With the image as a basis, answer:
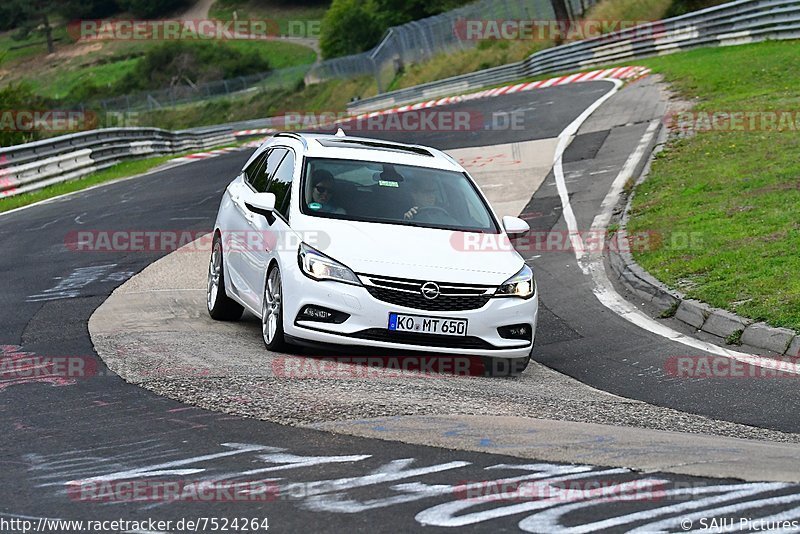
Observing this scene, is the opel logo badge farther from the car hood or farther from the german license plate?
the german license plate

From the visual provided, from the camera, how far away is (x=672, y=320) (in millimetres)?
11828

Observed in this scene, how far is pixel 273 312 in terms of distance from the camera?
9633 millimetres

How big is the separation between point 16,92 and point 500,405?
31.6 meters

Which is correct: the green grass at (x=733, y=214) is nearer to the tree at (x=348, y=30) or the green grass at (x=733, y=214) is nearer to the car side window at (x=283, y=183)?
the car side window at (x=283, y=183)

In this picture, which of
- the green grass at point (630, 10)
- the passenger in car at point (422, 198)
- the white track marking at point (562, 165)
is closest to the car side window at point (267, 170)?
the passenger in car at point (422, 198)

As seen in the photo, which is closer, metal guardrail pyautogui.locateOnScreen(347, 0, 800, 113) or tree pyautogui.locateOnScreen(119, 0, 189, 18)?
metal guardrail pyautogui.locateOnScreen(347, 0, 800, 113)

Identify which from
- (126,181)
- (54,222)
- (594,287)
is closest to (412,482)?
(594,287)

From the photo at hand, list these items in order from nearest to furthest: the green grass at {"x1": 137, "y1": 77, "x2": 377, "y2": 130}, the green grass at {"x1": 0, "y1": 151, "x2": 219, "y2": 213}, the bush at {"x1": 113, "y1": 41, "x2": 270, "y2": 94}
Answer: the green grass at {"x1": 0, "y1": 151, "x2": 219, "y2": 213} → the green grass at {"x1": 137, "y1": 77, "x2": 377, "y2": 130} → the bush at {"x1": 113, "y1": 41, "x2": 270, "y2": 94}

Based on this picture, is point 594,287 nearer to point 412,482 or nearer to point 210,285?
point 210,285

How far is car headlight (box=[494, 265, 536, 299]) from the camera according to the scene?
9.53 meters

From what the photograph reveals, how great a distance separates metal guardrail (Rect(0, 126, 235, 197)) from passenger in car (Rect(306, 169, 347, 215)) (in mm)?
15780

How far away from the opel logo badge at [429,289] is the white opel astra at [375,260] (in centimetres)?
1

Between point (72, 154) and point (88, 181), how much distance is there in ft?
2.60

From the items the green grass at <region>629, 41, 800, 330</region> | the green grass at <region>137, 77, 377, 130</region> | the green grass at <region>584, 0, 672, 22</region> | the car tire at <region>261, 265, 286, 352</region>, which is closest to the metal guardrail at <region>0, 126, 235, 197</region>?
the green grass at <region>629, 41, 800, 330</region>
